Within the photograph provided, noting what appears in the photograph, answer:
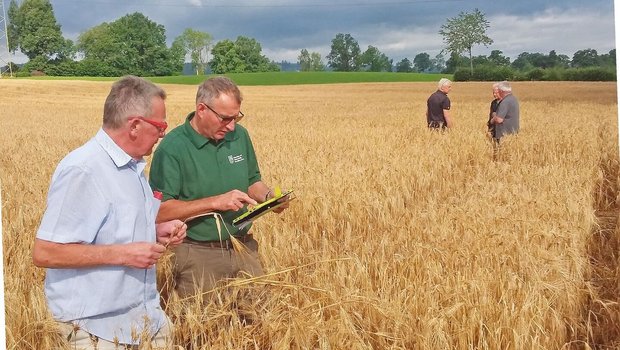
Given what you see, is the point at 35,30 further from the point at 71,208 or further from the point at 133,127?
the point at 71,208

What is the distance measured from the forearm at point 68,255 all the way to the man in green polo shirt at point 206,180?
2.11 ft

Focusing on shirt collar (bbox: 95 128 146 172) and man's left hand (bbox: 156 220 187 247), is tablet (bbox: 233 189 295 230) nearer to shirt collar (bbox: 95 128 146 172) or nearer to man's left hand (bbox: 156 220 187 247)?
man's left hand (bbox: 156 220 187 247)

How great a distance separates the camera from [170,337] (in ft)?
6.96

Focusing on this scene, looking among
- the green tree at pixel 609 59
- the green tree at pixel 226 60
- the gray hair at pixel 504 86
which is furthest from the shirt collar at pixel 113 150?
the gray hair at pixel 504 86

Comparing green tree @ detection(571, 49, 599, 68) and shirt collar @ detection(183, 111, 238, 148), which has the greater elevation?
green tree @ detection(571, 49, 599, 68)

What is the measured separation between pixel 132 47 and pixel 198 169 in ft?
4.00

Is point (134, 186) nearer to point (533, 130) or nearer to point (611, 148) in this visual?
point (611, 148)

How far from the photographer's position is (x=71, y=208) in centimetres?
179

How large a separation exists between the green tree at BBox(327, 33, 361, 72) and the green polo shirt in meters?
1.18

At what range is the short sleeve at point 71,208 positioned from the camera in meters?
1.79

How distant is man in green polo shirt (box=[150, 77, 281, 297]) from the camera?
2.54m

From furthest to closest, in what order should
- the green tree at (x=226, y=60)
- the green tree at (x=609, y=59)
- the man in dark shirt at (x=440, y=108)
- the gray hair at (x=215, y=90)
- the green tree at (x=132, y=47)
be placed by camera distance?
the man in dark shirt at (x=440, y=108)
the green tree at (x=226, y=60)
the green tree at (x=132, y=47)
the green tree at (x=609, y=59)
the gray hair at (x=215, y=90)

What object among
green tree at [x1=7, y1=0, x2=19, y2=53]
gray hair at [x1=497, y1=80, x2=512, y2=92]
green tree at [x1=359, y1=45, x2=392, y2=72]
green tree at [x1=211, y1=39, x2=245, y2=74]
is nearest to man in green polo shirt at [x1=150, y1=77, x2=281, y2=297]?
green tree at [x1=211, y1=39, x2=245, y2=74]

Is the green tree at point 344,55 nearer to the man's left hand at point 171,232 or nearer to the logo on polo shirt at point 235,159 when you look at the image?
the logo on polo shirt at point 235,159
